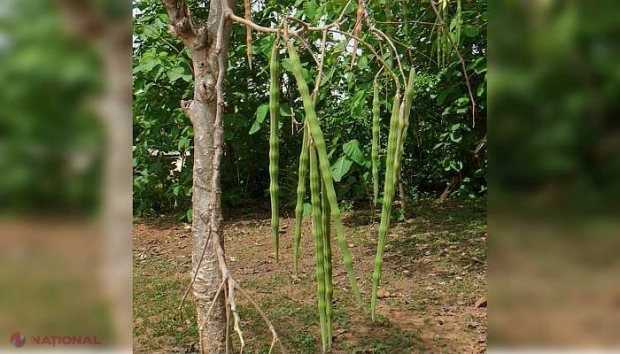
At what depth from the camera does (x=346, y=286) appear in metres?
3.57

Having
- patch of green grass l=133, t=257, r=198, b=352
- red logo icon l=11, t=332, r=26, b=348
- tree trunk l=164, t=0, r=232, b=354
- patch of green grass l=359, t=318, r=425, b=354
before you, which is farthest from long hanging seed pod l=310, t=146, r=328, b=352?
patch of green grass l=359, t=318, r=425, b=354

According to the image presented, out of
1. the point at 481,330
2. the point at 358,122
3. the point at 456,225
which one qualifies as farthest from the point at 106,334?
the point at 358,122

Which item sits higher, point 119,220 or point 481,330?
point 119,220

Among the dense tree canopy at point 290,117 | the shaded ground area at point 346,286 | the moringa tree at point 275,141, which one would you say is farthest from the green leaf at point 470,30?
the shaded ground area at point 346,286

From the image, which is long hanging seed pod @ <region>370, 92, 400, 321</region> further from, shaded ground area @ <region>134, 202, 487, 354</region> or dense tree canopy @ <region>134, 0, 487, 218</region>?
dense tree canopy @ <region>134, 0, 487, 218</region>

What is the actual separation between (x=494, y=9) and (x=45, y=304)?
0.65 m

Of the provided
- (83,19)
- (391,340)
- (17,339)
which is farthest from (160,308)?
(83,19)

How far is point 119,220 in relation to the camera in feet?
2.36

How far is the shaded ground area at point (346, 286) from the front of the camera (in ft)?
8.84

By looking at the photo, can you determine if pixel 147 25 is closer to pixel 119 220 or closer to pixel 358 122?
pixel 358 122

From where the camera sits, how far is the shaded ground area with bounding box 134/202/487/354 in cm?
270

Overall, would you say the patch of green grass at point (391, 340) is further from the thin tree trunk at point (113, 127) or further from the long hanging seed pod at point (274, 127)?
the thin tree trunk at point (113, 127)

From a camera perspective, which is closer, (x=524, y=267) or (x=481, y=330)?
(x=524, y=267)

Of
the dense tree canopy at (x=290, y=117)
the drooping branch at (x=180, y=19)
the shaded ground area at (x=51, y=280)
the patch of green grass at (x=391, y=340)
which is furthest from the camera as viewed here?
the dense tree canopy at (x=290, y=117)
